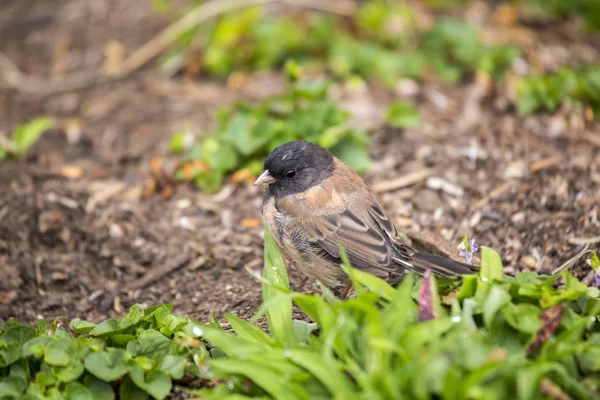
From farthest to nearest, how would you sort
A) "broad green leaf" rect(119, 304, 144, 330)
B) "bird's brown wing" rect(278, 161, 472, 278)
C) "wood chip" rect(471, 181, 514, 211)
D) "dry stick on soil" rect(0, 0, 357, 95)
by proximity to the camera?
"dry stick on soil" rect(0, 0, 357, 95)
"wood chip" rect(471, 181, 514, 211)
"bird's brown wing" rect(278, 161, 472, 278)
"broad green leaf" rect(119, 304, 144, 330)

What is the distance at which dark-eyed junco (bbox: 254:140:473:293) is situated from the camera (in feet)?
11.0

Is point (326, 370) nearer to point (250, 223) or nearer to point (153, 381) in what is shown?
point (153, 381)

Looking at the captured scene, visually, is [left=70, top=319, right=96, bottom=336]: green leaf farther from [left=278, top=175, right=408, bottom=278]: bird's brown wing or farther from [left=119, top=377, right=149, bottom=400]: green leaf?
[left=278, top=175, right=408, bottom=278]: bird's brown wing

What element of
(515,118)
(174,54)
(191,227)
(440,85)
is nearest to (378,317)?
(191,227)

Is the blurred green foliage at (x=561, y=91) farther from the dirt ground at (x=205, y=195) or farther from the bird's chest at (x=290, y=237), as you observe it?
the bird's chest at (x=290, y=237)

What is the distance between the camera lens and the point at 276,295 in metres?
2.89

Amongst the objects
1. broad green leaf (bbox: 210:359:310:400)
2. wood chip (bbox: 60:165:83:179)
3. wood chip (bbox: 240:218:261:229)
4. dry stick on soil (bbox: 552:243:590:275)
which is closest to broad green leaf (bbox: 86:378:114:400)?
broad green leaf (bbox: 210:359:310:400)

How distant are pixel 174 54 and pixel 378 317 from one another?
4292mm

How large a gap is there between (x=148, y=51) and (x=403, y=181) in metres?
2.95

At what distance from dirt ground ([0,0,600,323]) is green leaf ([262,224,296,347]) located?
1.82ft

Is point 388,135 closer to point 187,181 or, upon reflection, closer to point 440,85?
point 440,85

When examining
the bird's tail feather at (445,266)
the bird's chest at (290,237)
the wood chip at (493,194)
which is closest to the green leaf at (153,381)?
the bird's chest at (290,237)

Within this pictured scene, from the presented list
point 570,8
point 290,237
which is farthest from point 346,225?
point 570,8

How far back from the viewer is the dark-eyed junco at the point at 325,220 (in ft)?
11.0
